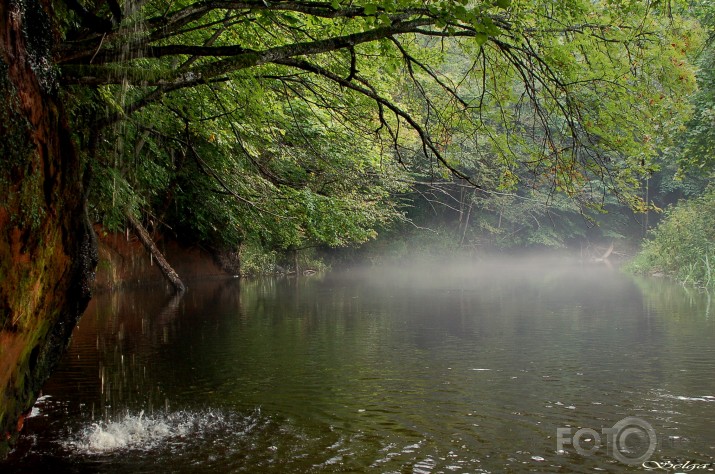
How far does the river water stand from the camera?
239 inches

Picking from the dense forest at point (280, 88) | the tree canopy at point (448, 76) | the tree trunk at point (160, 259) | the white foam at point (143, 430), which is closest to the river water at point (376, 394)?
the white foam at point (143, 430)

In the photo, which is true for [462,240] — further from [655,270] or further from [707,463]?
[707,463]

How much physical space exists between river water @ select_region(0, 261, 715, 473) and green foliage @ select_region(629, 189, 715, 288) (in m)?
12.3

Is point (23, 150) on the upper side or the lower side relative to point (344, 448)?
upper

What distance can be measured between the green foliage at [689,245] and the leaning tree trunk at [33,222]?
25.4m

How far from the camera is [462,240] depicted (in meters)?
48.5

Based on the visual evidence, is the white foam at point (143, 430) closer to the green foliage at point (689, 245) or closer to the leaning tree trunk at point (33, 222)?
the leaning tree trunk at point (33, 222)

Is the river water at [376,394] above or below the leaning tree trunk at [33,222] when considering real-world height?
below

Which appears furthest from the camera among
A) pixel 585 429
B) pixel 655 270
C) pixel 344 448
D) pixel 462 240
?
pixel 462 240

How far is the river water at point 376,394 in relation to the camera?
239 inches

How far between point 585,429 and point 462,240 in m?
42.0

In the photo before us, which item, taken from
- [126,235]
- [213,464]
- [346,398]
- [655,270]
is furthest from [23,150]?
[655,270]

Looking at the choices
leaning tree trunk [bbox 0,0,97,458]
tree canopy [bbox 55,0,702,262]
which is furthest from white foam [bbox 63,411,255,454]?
tree canopy [bbox 55,0,702,262]

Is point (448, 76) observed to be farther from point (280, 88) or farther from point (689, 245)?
point (689, 245)
